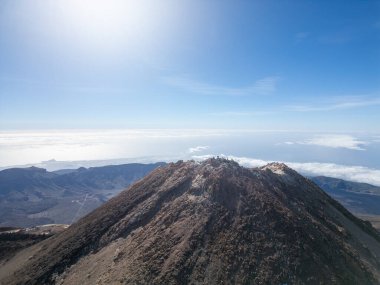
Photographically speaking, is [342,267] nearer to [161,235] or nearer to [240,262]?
[240,262]

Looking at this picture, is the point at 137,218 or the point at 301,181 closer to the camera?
the point at 137,218

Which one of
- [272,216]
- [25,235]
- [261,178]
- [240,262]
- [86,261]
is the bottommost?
[25,235]

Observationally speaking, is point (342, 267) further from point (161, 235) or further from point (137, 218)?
point (137, 218)

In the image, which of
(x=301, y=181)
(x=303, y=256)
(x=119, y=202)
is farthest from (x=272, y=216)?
(x=119, y=202)

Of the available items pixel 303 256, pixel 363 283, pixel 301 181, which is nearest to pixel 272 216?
pixel 303 256

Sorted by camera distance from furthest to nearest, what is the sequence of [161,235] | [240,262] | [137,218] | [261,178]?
1. [261,178]
2. [137,218]
3. [161,235]
4. [240,262]

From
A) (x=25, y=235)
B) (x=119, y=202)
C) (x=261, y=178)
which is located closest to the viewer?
(x=261, y=178)

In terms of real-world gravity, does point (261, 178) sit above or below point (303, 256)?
above
